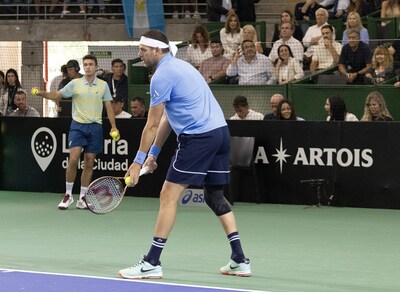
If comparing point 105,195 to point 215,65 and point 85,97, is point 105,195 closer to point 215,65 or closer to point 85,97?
point 85,97

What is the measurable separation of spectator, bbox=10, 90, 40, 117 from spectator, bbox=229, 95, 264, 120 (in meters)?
3.25

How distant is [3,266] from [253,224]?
3.96 meters

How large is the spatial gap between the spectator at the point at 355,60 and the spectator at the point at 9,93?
4931 millimetres

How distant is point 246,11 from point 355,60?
4.14m

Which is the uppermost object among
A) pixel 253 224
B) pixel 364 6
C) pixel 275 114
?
pixel 364 6

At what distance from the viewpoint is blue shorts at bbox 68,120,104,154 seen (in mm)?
13891

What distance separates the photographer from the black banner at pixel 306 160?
13852 mm

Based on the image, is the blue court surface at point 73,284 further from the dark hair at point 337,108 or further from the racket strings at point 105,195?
the dark hair at point 337,108

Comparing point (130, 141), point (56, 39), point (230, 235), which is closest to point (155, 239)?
point (230, 235)

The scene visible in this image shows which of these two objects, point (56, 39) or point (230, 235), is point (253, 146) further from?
point (56, 39)

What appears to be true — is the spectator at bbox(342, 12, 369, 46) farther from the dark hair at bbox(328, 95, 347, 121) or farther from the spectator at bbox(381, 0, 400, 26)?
the dark hair at bbox(328, 95, 347, 121)

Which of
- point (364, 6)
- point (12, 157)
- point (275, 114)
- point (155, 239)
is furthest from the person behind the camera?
point (364, 6)

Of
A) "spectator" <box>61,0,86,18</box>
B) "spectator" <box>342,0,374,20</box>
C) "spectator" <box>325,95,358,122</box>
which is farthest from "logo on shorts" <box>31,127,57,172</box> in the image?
"spectator" <box>61,0,86,18</box>

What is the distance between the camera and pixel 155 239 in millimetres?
8375
